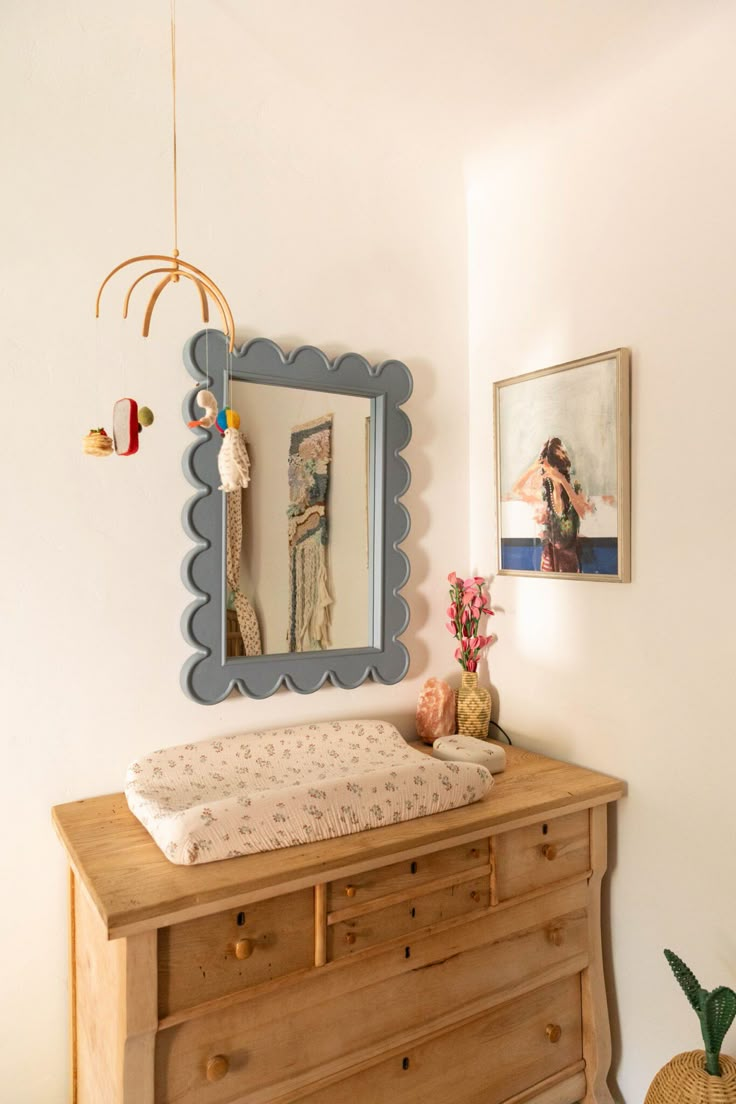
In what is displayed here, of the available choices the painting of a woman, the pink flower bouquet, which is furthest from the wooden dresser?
the painting of a woman

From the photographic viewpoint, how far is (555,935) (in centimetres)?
161

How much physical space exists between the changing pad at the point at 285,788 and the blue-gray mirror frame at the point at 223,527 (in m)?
0.14

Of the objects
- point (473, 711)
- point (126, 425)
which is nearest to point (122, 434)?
point (126, 425)

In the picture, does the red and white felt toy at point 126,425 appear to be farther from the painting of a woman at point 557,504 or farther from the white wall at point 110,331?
the painting of a woman at point 557,504

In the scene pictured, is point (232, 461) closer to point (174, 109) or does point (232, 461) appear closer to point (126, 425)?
point (126, 425)

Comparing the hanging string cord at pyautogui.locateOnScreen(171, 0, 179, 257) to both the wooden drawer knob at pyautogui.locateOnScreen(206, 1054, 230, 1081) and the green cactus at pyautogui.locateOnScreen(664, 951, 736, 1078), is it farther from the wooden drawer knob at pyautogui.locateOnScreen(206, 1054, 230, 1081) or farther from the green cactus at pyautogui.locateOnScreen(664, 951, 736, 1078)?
the green cactus at pyautogui.locateOnScreen(664, 951, 736, 1078)

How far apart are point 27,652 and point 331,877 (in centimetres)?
78

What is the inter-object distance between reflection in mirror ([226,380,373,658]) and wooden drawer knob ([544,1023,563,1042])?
Answer: 3.14ft

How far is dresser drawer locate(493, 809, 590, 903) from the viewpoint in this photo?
1538mm

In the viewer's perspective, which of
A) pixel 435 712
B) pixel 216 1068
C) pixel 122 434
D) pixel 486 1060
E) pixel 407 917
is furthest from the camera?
pixel 435 712

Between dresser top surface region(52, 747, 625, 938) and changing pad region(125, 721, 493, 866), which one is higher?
changing pad region(125, 721, 493, 866)

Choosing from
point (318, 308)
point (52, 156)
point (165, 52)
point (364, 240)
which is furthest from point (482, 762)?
point (165, 52)

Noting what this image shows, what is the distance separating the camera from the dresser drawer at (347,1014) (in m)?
1.21

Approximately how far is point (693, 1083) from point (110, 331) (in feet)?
6.17
